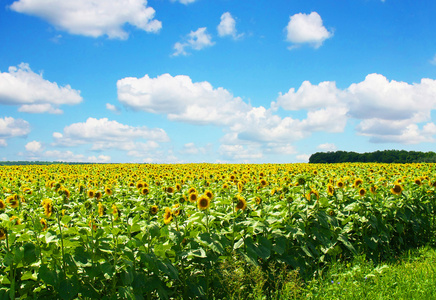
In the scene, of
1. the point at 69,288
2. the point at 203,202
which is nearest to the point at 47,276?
the point at 69,288

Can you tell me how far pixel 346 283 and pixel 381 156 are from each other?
46.8 meters

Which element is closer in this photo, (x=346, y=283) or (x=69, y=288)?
(x=69, y=288)

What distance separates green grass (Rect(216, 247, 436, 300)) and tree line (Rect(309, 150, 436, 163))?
1690 inches

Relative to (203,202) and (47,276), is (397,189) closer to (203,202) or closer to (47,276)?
(203,202)

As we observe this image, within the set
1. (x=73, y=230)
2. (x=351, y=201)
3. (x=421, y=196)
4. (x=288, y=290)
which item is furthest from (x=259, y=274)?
(x=421, y=196)

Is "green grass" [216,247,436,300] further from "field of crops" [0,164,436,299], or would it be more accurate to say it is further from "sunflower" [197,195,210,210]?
"sunflower" [197,195,210,210]

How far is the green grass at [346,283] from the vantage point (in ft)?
14.9

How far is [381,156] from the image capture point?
47.3 meters

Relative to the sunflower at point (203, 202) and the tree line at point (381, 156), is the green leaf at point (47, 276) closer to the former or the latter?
the sunflower at point (203, 202)

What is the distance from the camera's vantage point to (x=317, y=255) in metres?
5.89

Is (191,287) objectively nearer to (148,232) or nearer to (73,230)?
(148,232)

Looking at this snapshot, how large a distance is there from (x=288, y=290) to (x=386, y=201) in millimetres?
3780

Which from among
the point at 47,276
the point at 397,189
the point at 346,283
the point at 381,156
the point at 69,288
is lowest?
the point at 346,283

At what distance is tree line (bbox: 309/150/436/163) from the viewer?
150 ft
